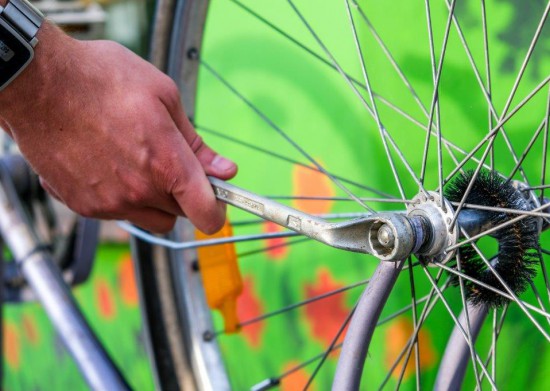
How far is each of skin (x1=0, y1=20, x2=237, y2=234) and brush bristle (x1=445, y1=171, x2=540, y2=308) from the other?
0.78 ft

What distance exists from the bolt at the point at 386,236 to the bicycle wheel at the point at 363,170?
6cm

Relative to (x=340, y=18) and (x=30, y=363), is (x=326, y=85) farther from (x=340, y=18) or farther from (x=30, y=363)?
(x=30, y=363)

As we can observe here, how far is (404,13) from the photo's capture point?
3.67 ft

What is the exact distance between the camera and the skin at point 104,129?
2.56ft

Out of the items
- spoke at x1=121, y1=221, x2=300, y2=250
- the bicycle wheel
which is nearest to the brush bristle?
the bicycle wheel

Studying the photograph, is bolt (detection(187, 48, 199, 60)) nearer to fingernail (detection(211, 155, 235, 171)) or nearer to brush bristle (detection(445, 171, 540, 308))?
fingernail (detection(211, 155, 235, 171))

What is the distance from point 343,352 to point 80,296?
1.33m

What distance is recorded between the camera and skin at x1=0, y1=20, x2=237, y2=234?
78cm

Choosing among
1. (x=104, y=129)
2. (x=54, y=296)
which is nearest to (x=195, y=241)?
(x=54, y=296)

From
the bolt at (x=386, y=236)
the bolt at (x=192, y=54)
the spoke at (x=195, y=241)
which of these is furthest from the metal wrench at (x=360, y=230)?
the bolt at (x=192, y=54)

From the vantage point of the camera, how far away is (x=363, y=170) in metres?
1.20

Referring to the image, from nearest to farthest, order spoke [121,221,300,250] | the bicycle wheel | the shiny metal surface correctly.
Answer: the bicycle wheel, spoke [121,221,300,250], the shiny metal surface

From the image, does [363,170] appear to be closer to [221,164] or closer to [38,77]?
[221,164]

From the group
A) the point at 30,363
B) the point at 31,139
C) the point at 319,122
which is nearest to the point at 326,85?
the point at 319,122
